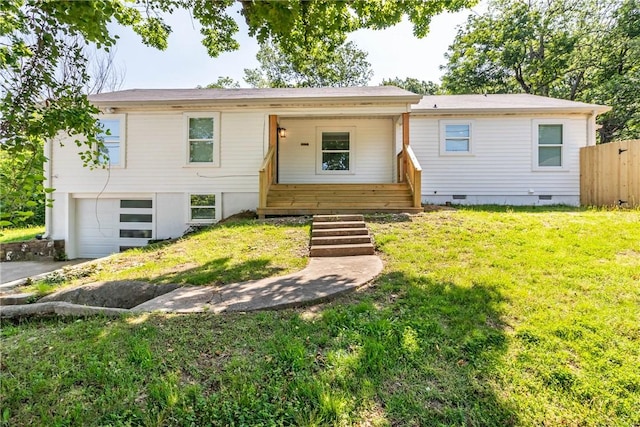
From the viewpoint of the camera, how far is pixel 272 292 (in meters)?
3.80

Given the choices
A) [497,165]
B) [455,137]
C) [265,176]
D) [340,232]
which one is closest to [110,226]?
[265,176]

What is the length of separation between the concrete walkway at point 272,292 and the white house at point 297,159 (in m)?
3.71

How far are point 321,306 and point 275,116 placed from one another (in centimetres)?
724

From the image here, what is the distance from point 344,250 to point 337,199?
10.1ft

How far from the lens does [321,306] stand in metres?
3.40

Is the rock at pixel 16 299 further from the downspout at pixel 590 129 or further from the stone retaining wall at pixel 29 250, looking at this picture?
the downspout at pixel 590 129

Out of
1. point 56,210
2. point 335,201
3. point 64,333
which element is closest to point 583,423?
point 64,333

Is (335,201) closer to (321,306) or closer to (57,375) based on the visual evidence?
(321,306)

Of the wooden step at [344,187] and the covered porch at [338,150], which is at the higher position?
the covered porch at [338,150]

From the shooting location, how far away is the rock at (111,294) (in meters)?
4.12

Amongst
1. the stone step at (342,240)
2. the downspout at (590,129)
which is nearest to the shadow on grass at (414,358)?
the stone step at (342,240)

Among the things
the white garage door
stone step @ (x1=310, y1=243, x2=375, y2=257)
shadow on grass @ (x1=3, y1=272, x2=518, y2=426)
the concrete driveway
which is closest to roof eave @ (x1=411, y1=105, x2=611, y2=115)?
stone step @ (x1=310, y1=243, x2=375, y2=257)

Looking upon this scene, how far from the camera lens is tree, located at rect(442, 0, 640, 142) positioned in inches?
637

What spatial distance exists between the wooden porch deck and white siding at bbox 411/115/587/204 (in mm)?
2167
